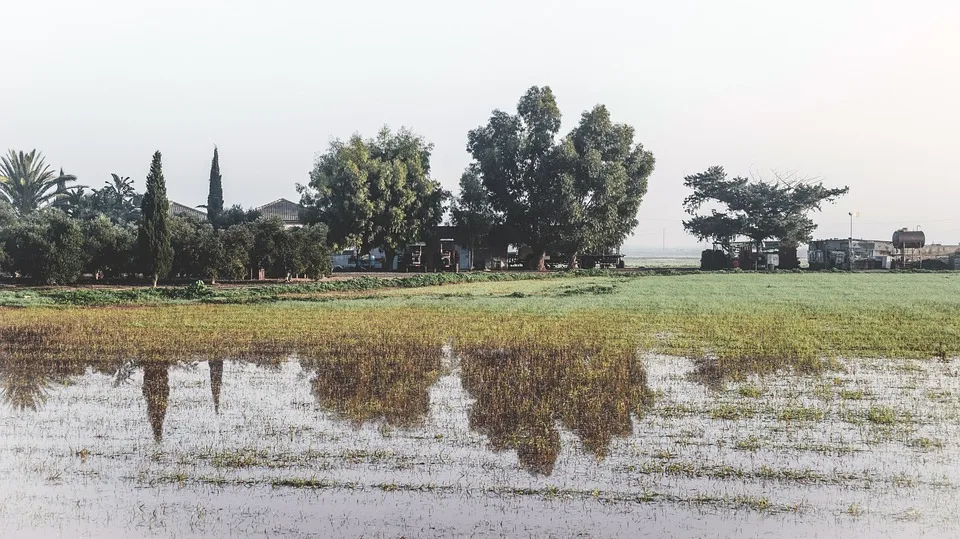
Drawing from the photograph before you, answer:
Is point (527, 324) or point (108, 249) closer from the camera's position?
point (527, 324)

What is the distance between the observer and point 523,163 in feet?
233

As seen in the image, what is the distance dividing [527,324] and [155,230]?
22303 millimetres

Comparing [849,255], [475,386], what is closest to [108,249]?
[475,386]

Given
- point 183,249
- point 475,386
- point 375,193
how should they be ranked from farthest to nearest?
point 375,193, point 183,249, point 475,386

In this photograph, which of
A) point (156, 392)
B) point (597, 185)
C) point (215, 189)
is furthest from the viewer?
point (215, 189)

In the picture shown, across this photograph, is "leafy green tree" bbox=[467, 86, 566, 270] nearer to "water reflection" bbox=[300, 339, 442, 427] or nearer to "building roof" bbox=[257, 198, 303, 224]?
"building roof" bbox=[257, 198, 303, 224]

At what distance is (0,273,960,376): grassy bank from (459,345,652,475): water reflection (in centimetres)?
164

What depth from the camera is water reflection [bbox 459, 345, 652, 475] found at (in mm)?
11062

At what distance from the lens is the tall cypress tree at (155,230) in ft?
135

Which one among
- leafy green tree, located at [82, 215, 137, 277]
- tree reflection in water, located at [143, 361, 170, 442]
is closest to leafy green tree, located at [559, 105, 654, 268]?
leafy green tree, located at [82, 215, 137, 277]

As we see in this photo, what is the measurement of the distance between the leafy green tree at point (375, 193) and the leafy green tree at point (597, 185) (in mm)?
9626

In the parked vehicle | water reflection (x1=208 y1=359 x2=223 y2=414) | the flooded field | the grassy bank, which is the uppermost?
the parked vehicle

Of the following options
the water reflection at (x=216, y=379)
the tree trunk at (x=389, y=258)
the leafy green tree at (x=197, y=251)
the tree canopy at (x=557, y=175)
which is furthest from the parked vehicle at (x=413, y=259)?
the water reflection at (x=216, y=379)

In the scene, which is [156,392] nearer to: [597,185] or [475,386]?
[475,386]
